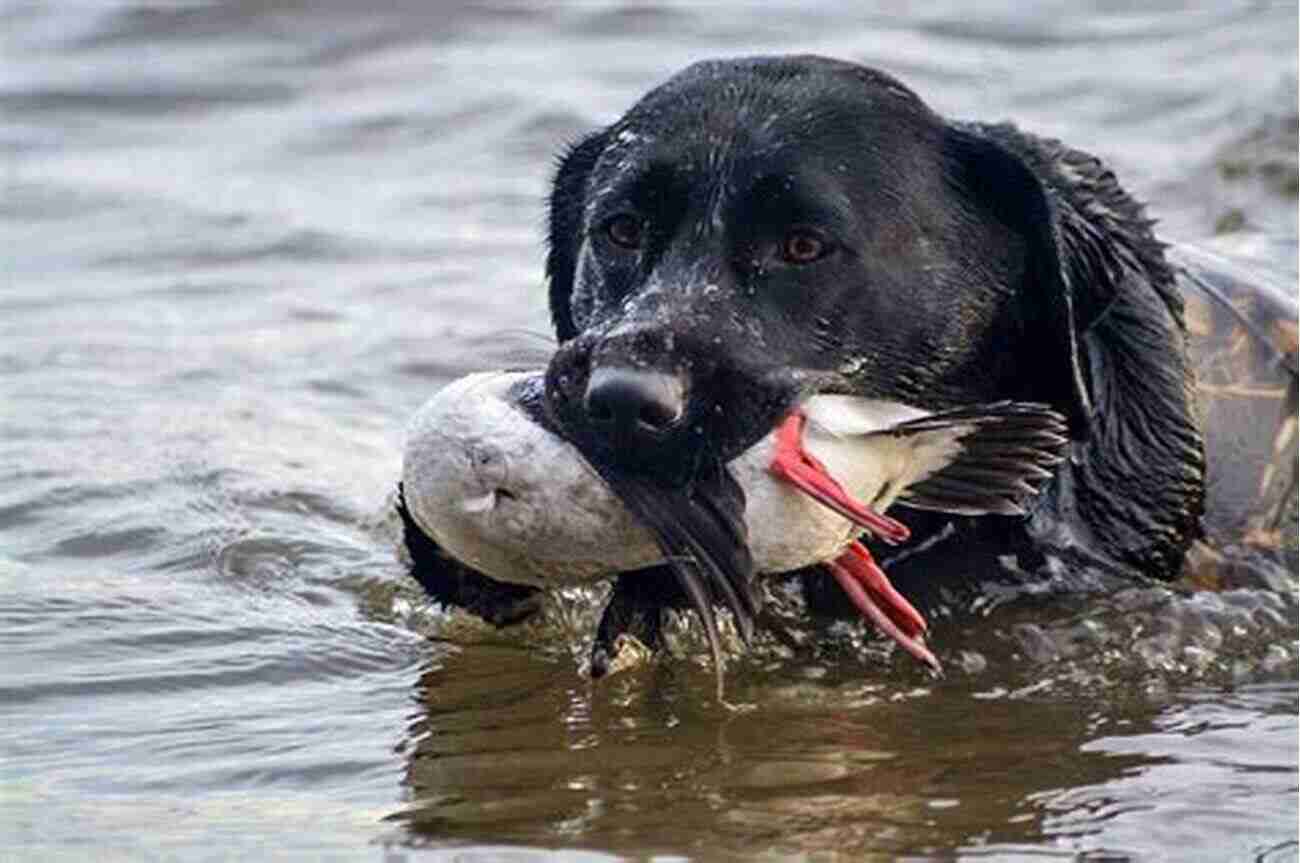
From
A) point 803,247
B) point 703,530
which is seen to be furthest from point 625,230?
point 703,530

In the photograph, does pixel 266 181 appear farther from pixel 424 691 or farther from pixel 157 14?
pixel 424 691

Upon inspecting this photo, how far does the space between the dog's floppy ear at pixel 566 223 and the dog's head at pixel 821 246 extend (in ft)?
0.31

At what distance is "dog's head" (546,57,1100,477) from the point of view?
484 centimetres

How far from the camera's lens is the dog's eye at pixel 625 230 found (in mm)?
5051

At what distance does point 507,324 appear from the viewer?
821 centimetres

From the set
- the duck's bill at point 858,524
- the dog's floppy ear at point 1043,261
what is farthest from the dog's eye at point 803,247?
the duck's bill at point 858,524

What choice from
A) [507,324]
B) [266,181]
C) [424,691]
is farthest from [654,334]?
[266,181]

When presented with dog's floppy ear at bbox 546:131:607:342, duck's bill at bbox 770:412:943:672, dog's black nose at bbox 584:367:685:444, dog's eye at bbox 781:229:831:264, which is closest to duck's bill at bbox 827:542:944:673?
duck's bill at bbox 770:412:943:672

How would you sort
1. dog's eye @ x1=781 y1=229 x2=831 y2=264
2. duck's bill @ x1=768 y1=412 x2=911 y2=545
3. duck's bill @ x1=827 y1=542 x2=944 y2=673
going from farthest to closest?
1. dog's eye @ x1=781 y1=229 x2=831 y2=264
2. duck's bill @ x1=827 y1=542 x2=944 y2=673
3. duck's bill @ x1=768 y1=412 x2=911 y2=545

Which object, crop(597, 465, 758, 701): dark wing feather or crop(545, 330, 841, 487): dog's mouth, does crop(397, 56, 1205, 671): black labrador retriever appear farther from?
crop(597, 465, 758, 701): dark wing feather

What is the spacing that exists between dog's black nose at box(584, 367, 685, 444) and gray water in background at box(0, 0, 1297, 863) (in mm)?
540

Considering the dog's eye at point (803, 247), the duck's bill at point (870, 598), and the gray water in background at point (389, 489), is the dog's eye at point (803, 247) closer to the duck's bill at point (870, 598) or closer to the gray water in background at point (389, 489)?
the duck's bill at point (870, 598)

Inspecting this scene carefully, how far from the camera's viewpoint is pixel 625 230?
200 inches

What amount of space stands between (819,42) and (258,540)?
17.6 feet
